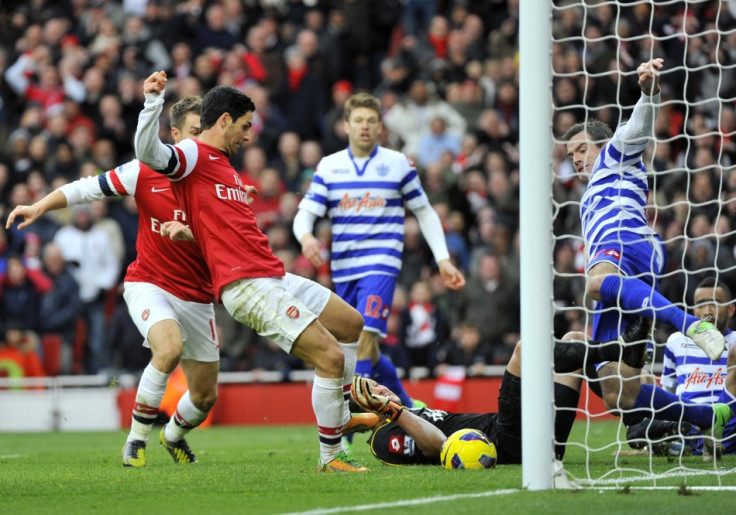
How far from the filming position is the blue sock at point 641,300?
6438 millimetres

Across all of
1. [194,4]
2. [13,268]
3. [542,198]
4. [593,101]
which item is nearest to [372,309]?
[542,198]

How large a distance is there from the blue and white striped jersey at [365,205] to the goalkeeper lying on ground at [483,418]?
1846 millimetres

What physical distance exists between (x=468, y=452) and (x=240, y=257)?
1.76 meters

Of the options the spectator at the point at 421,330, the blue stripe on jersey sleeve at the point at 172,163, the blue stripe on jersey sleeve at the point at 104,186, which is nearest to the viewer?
the blue stripe on jersey sleeve at the point at 172,163

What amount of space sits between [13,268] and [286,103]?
4.46m

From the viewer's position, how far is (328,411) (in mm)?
6426

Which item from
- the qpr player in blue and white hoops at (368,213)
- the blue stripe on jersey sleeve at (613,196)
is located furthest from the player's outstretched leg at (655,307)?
the qpr player in blue and white hoops at (368,213)

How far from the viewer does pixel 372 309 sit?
28.3 ft

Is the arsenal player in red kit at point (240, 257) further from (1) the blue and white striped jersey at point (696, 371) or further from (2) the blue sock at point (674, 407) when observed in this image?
(1) the blue and white striped jersey at point (696, 371)

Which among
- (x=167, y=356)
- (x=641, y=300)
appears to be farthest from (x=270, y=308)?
(x=641, y=300)

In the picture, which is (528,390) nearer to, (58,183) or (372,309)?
(372,309)

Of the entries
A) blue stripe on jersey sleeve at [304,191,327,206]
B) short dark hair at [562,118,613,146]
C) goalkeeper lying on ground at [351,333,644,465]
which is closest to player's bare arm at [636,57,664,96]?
short dark hair at [562,118,613,146]

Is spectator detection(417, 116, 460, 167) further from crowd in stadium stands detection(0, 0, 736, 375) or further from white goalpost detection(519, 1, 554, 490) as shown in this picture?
white goalpost detection(519, 1, 554, 490)

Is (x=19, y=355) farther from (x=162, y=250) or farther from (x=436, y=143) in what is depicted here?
(x=162, y=250)
